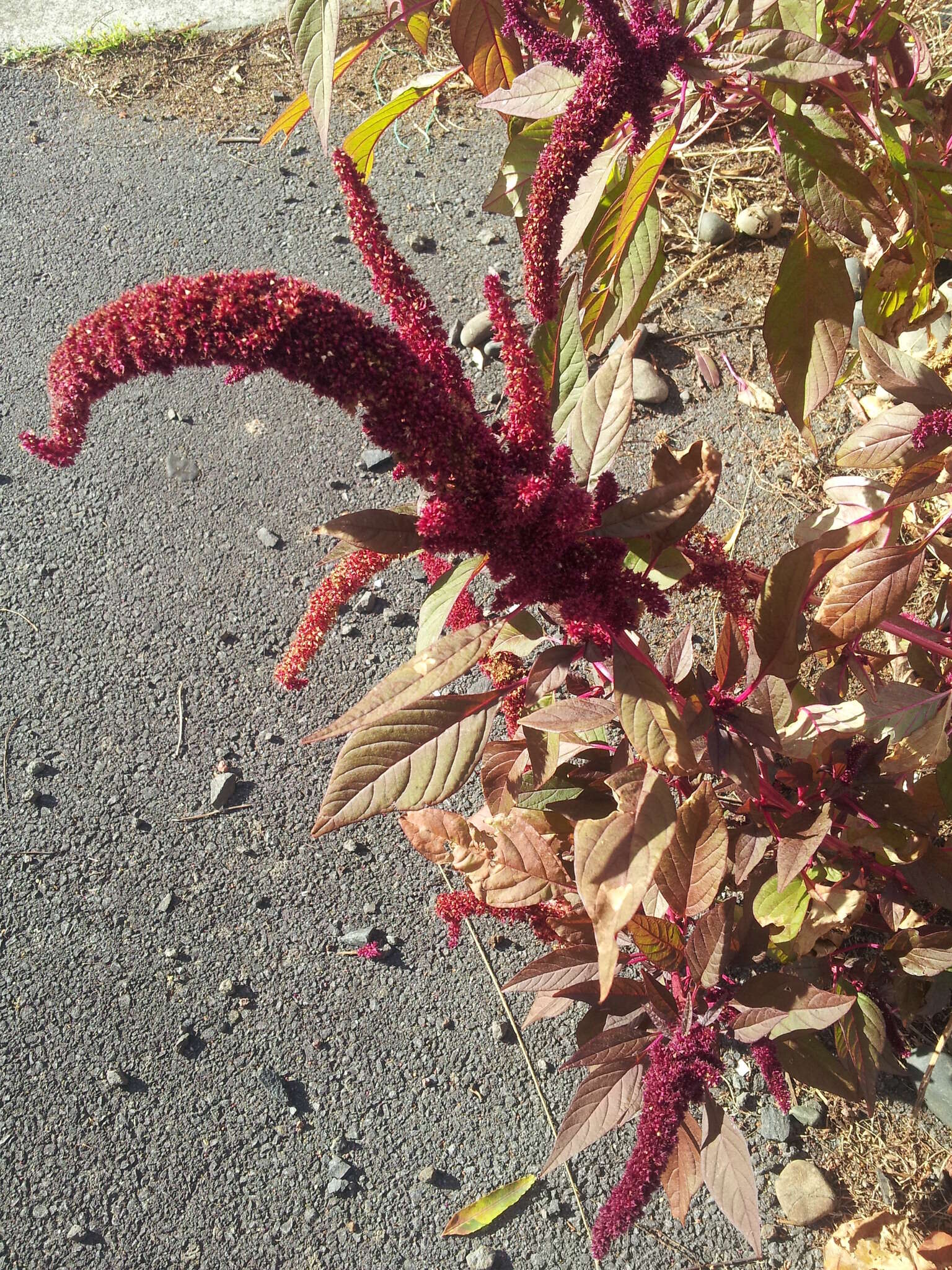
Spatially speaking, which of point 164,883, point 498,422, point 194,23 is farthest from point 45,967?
point 194,23

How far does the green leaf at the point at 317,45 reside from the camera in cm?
110

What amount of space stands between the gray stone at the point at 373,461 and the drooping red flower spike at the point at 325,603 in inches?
59.8

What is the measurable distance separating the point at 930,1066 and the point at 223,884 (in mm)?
1583

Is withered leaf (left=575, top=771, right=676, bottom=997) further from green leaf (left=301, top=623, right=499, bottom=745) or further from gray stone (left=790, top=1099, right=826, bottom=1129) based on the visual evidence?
gray stone (left=790, top=1099, right=826, bottom=1129)

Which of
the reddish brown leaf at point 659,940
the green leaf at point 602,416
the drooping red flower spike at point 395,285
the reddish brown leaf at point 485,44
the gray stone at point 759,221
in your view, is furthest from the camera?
the gray stone at point 759,221

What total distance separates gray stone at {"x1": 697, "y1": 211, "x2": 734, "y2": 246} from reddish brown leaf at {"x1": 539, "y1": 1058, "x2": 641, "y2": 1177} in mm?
2322

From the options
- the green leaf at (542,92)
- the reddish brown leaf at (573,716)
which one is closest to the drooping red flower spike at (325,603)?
the reddish brown leaf at (573,716)

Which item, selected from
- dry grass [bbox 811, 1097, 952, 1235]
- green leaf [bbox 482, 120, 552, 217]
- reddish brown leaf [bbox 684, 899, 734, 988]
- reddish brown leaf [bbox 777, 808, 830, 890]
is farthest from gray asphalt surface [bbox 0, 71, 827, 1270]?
green leaf [bbox 482, 120, 552, 217]

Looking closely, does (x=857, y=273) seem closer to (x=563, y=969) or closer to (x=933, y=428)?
(x=933, y=428)

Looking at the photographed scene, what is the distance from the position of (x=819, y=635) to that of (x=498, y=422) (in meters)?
0.53

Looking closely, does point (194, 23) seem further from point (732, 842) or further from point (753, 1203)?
point (753, 1203)

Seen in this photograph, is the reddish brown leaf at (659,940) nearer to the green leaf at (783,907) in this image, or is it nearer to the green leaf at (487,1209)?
the green leaf at (783,907)

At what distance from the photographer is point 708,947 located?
129 cm

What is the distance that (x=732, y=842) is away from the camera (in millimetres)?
1512
